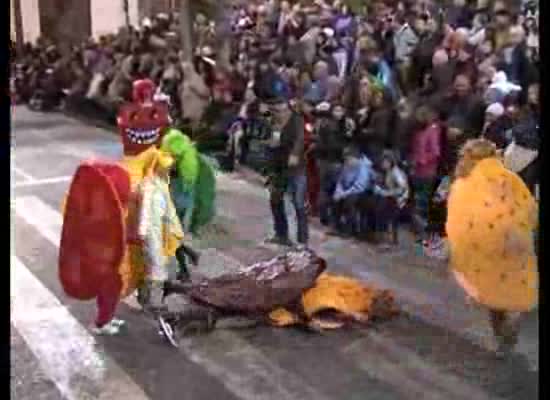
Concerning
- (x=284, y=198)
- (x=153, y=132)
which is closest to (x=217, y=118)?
(x=284, y=198)

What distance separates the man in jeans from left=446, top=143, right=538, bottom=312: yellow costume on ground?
1.78 metres

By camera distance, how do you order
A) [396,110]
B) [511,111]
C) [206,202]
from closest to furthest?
[511,111] → [396,110] → [206,202]

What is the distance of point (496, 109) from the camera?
12.8 ft

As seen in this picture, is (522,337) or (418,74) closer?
(522,337)

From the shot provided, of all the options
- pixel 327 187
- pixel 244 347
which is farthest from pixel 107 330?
pixel 327 187

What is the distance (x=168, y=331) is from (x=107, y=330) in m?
0.24

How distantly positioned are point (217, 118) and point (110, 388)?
2.65 meters

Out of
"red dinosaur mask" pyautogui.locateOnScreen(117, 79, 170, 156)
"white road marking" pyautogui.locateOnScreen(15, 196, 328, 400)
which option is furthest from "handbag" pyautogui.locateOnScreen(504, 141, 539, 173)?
"red dinosaur mask" pyautogui.locateOnScreen(117, 79, 170, 156)

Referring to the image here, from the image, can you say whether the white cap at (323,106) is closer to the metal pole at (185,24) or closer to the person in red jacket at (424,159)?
the person in red jacket at (424,159)

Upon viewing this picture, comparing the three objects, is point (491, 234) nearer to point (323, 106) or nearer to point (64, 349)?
point (64, 349)

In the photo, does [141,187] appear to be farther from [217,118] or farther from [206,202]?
[217,118]

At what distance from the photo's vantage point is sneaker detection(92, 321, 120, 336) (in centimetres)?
399

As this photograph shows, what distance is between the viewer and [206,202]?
197 inches

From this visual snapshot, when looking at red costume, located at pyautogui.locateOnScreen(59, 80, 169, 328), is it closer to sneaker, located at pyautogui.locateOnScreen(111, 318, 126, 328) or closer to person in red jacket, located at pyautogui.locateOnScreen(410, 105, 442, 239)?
sneaker, located at pyautogui.locateOnScreen(111, 318, 126, 328)
